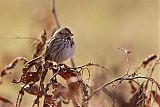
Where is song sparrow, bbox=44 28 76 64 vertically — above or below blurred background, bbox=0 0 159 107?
below

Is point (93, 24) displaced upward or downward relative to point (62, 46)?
upward

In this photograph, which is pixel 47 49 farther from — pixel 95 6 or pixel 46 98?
pixel 95 6

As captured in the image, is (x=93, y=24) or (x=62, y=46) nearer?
(x=62, y=46)

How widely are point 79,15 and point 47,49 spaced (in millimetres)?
9922

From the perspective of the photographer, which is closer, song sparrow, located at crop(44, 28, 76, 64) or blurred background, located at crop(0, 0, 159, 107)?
song sparrow, located at crop(44, 28, 76, 64)

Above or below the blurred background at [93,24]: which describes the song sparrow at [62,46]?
below

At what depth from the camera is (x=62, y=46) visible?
448 cm

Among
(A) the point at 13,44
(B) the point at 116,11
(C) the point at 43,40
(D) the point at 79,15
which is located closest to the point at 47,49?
(C) the point at 43,40

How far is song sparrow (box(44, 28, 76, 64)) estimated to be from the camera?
408cm

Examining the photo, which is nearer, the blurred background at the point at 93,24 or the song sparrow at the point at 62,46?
the song sparrow at the point at 62,46

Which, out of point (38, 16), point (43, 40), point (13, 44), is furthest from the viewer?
point (13, 44)

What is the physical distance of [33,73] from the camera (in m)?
2.87

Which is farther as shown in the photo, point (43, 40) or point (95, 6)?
point (95, 6)

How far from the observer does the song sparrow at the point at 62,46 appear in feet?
13.4
